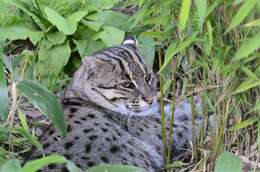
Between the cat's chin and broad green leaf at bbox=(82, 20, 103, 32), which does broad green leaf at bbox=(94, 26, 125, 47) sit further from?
the cat's chin

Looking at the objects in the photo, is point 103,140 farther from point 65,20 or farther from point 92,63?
point 65,20

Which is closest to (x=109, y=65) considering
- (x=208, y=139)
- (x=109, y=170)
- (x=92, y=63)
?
(x=92, y=63)

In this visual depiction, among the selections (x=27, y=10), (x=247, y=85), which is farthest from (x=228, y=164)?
(x=27, y=10)

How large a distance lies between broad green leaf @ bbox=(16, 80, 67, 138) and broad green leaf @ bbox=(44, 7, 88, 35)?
7.67 ft

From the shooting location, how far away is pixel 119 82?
5.98 meters

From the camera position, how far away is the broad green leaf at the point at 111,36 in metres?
6.92

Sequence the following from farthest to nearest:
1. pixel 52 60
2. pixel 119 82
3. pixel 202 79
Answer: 1. pixel 52 60
2. pixel 119 82
3. pixel 202 79

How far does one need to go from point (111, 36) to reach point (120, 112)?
121cm

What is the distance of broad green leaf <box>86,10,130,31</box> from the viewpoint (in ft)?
23.6

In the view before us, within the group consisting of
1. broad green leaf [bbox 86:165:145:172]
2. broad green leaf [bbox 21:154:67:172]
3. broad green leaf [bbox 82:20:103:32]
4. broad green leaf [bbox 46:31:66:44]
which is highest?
broad green leaf [bbox 82:20:103:32]

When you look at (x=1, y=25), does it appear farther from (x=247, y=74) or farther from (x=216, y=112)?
(x=247, y=74)

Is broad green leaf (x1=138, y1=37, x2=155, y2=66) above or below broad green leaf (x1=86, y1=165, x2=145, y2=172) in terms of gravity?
above

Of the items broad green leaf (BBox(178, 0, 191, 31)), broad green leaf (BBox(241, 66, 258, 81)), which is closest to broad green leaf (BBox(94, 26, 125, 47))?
broad green leaf (BBox(241, 66, 258, 81))

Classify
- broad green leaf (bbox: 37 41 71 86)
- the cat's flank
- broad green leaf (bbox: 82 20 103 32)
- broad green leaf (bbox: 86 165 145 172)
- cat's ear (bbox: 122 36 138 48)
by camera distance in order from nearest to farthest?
broad green leaf (bbox: 86 165 145 172) < the cat's flank < cat's ear (bbox: 122 36 138 48) < broad green leaf (bbox: 37 41 71 86) < broad green leaf (bbox: 82 20 103 32)
